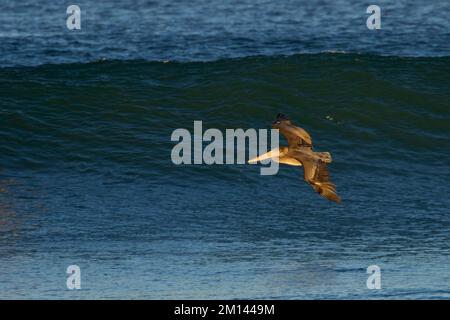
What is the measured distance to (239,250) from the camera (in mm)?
13258

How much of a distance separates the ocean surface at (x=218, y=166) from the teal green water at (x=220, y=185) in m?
0.04

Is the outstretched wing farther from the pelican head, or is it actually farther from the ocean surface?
the ocean surface

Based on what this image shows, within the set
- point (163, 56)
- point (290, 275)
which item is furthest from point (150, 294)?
point (163, 56)

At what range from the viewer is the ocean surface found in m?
12.3

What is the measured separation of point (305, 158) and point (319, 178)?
38cm

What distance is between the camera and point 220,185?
16.4m

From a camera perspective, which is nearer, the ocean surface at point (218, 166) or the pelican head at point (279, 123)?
the pelican head at point (279, 123)

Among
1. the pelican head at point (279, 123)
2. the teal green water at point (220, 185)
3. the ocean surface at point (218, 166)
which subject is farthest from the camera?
the ocean surface at point (218, 166)

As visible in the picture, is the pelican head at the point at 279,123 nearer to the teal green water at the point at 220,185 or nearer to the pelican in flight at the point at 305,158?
the pelican in flight at the point at 305,158

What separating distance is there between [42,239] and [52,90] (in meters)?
6.57

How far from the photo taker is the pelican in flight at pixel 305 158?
409 inches

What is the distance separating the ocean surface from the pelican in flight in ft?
4.74

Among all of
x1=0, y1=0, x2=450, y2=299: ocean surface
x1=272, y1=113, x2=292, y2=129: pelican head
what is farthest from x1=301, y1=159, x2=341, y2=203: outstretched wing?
x1=0, y1=0, x2=450, y2=299: ocean surface

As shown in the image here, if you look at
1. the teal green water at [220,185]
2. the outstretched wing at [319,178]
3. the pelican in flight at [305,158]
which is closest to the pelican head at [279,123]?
the pelican in flight at [305,158]
